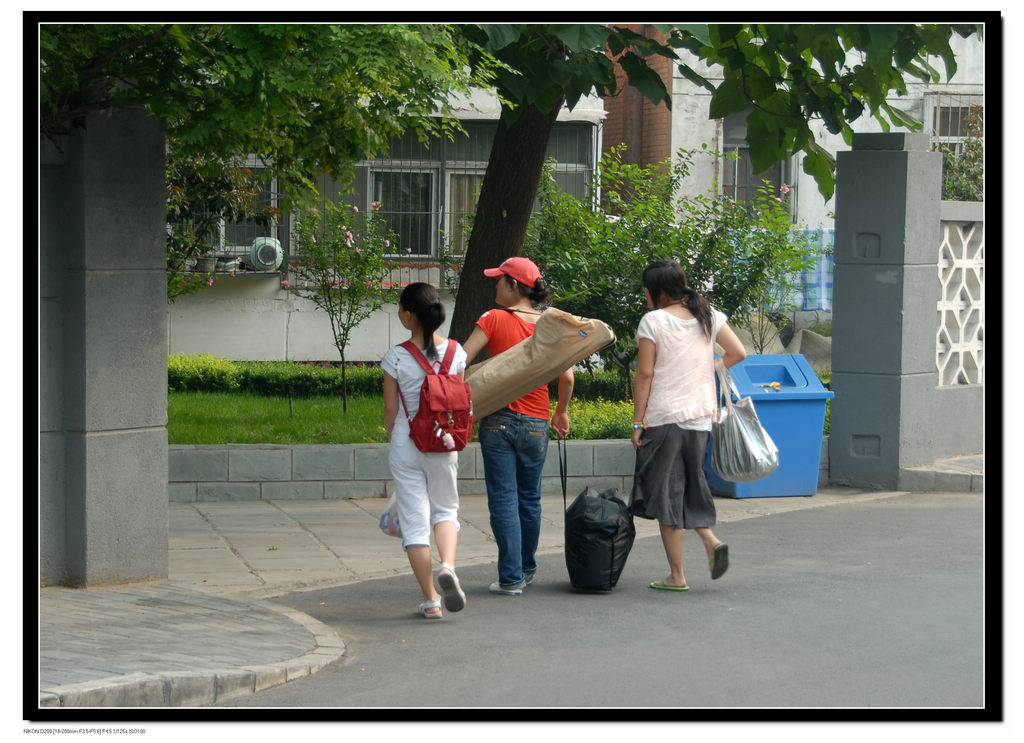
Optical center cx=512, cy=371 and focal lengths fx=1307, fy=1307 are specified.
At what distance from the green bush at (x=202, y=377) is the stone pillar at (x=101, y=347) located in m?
8.54

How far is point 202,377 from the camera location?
16.0 meters

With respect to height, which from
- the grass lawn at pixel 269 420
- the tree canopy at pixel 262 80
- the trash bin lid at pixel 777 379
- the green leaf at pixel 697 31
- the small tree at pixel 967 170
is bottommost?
the grass lawn at pixel 269 420

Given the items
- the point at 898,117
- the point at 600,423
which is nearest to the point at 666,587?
the point at 600,423

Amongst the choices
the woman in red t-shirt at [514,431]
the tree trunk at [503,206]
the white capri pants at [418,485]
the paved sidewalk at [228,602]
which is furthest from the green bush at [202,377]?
the white capri pants at [418,485]

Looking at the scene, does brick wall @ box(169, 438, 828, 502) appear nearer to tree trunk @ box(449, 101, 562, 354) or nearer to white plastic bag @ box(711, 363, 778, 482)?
tree trunk @ box(449, 101, 562, 354)

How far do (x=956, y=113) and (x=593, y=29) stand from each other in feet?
51.4

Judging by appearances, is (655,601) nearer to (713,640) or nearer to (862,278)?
(713,640)

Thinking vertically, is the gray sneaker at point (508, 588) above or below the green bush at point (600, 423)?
below

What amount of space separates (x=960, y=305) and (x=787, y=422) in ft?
8.45

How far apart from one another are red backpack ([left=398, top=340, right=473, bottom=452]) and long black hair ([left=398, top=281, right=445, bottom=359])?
0.24ft

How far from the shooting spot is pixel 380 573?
7941mm

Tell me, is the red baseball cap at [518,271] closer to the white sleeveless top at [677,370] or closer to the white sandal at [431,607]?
the white sleeveless top at [677,370]

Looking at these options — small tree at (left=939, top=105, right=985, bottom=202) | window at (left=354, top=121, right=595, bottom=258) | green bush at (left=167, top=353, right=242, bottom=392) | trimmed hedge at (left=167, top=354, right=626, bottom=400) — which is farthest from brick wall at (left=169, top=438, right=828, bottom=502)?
small tree at (left=939, top=105, right=985, bottom=202)

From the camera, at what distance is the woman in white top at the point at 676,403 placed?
7.18m
